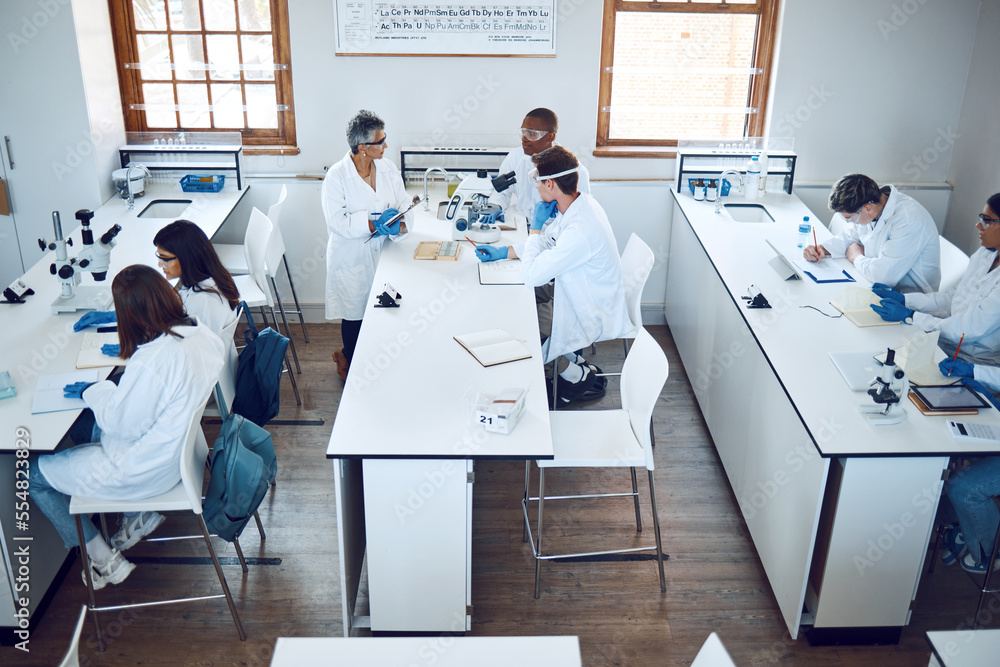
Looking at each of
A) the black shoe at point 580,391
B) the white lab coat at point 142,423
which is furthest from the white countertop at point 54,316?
the black shoe at point 580,391

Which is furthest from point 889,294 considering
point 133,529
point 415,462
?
point 133,529

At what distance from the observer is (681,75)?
5305mm

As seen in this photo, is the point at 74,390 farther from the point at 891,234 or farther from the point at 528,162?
the point at 891,234

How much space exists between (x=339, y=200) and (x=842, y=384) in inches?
103

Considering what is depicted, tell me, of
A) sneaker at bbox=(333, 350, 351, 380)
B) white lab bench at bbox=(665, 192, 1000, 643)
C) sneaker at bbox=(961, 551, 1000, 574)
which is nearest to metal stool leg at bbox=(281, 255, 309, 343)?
sneaker at bbox=(333, 350, 351, 380)

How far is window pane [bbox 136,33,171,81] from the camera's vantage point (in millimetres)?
5129

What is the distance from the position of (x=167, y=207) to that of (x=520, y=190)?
2.15 metres

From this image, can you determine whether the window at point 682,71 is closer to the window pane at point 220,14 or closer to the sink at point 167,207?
the window pane at point 220,14

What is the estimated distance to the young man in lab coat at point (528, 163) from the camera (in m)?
4.59

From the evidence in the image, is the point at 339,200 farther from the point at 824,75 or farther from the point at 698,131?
the point at 824,75

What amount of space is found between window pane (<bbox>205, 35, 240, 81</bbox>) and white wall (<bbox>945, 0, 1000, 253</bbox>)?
454 centimetres

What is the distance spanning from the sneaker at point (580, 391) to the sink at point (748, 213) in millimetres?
1301

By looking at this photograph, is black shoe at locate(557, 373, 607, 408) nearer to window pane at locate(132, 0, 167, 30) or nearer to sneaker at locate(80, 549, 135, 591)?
sneaker at locate(80, 549, 135, 591)

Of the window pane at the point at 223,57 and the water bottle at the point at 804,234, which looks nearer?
the water bottle at the point at 804,234
